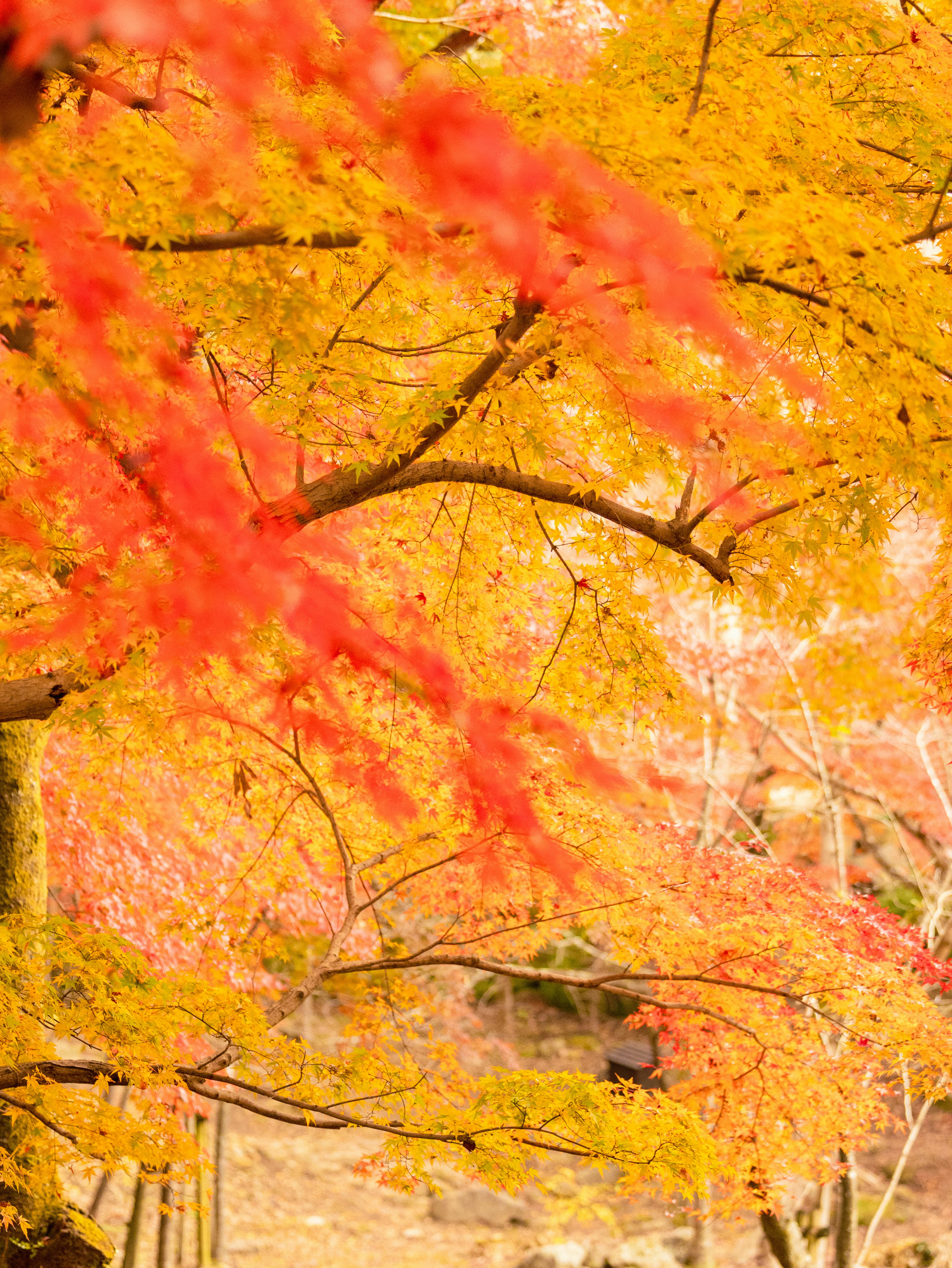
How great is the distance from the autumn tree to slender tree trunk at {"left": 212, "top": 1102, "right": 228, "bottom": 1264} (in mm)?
4977

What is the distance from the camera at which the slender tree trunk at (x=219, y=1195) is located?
413 inches

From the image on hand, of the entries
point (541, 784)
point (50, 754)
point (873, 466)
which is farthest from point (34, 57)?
point (50, 754)

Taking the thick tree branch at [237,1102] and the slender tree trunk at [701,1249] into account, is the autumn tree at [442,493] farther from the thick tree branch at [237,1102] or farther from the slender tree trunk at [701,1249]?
the slender tree trunk at [701,1249]

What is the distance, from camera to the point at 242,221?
3260 millimetres

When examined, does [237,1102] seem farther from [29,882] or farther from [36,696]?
[29,882]

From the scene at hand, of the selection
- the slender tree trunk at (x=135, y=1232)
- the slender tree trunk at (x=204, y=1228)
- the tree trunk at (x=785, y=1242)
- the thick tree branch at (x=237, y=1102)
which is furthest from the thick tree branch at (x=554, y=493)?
the slender tree trunk at (x=204, y=1228)

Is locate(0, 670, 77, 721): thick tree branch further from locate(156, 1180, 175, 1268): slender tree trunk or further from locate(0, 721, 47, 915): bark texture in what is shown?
→ locate(156, 1180, 175, 1268): slender tree trunk

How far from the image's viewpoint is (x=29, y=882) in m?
5.66

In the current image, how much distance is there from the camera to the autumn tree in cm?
290

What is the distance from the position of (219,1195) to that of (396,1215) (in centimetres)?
254

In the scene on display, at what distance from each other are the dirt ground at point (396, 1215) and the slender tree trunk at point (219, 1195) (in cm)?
7

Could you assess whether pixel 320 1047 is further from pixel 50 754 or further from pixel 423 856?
pixel 423 856

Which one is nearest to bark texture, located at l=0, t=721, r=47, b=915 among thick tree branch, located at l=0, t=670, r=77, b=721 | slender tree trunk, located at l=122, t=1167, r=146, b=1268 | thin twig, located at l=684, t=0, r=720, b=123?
thick tree branch, located at l=0, t=670, r=77, b=721

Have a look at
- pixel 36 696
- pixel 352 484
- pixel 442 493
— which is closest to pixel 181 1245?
pixel 36 696
